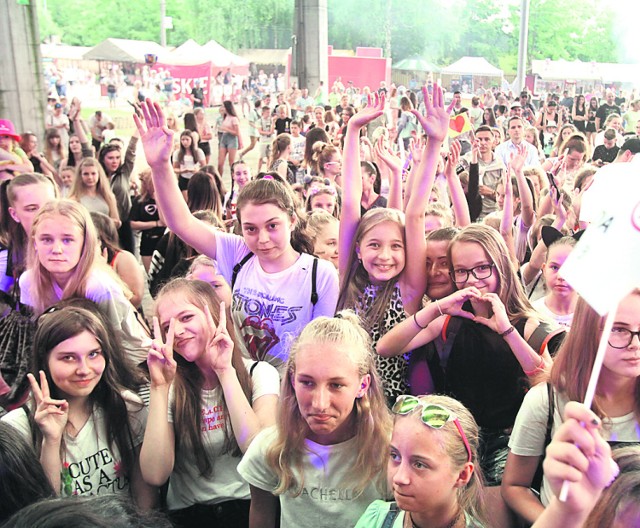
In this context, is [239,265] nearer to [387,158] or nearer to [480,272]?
[387,158]

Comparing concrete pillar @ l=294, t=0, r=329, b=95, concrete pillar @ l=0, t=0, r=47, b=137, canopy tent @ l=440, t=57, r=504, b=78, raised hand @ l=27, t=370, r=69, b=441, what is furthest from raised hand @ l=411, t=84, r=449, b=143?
canopy tent @ l=440, t=57, r=504, b=78

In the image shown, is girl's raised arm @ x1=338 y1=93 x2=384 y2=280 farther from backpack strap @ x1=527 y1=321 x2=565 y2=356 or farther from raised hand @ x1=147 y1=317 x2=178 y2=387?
raised hand @ x1=147 y1=317 x2=178 y2=387

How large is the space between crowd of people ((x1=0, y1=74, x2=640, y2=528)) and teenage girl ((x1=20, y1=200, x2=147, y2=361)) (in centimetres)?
1

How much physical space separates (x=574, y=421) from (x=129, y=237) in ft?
18.4

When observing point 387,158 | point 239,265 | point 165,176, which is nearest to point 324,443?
point 239,265

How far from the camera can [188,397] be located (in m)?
2.63

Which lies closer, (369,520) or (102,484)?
(369,520)

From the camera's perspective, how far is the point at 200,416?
8.60 feet

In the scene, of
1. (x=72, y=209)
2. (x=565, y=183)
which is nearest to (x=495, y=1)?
(x=565, y=183)

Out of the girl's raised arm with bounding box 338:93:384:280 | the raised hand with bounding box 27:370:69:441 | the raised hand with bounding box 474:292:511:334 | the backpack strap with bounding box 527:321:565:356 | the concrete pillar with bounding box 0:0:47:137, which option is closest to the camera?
the raised hand with bounding box 27:370:69:441

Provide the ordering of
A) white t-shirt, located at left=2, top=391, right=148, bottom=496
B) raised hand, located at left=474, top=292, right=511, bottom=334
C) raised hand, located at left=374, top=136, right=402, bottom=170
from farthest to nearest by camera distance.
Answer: raised hand, located at left=374, top=136, right=402, bottom=170, raised hand, located at left=474, top=292, right=511, bottom=334, white t-shirt, located at left=2, top=391, right=148, bottom=496

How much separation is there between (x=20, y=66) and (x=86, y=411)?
11.0m

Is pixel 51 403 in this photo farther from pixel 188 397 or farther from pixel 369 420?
pixel 369 420

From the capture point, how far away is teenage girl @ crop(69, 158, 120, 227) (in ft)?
20.7
